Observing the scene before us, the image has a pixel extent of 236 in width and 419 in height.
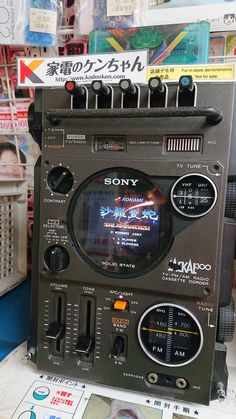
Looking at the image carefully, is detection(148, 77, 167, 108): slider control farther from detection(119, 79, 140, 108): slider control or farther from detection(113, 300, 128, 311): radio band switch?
detection(113, 300, 128, 311): radio band switch

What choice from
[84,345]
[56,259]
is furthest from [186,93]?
[84,345]

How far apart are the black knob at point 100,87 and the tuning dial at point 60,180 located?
16cm

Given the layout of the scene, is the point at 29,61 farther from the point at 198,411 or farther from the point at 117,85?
the point at 198,411

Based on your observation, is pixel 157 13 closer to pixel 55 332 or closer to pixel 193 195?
pixel 193 195

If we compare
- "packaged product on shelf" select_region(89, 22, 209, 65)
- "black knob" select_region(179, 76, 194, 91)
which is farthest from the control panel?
"packaged product on shelf" select_region(89, 22, 209, 65)

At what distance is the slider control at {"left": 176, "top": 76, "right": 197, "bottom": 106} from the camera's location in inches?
20.6

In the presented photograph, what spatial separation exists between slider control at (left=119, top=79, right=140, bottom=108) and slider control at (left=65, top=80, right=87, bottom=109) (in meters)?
0.08

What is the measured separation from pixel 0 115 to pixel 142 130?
0.74 meters

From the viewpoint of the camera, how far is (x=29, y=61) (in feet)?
2.16

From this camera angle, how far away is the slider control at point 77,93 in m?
0.57

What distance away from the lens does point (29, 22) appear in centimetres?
97

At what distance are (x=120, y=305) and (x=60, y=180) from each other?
0.27 m

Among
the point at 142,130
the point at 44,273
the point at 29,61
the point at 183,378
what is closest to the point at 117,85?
the point at 142,130

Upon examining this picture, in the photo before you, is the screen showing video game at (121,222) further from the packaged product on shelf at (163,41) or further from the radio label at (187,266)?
the packaged product on shelf at (163,41)
